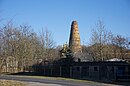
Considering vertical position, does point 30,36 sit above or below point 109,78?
above

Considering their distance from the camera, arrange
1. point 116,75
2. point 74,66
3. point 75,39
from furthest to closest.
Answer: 1. point 75,39
2. point 74,66
3. point 116,75

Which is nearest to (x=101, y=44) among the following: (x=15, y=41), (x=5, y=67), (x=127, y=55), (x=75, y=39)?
(x=127, y=55)

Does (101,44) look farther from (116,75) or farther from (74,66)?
(116,75)

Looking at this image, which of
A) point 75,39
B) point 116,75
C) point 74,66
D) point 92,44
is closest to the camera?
point 116,75

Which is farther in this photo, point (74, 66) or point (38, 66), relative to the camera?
point (38, 66)

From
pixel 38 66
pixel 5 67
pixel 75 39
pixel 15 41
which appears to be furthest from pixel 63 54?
pixel 75 39

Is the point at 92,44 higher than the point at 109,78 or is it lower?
higher

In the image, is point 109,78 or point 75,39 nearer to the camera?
point 109,78

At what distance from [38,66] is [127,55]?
20.7 meters

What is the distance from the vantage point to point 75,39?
9450 cm

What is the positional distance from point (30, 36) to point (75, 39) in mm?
25327

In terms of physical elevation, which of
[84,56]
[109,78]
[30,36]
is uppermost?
[30,36]

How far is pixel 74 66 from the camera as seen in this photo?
4984cm

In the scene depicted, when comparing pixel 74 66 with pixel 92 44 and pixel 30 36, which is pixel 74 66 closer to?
pixel 92 44
